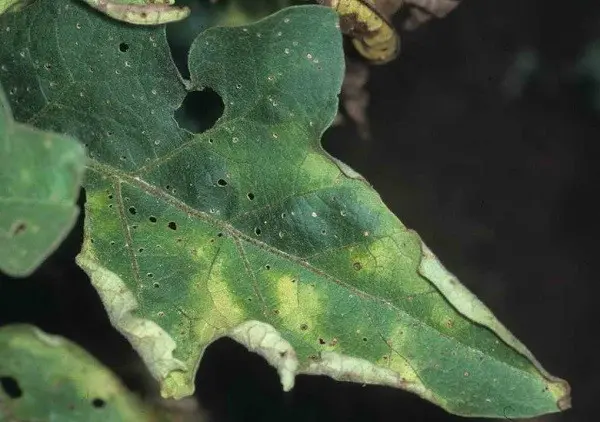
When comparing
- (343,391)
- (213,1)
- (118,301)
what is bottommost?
(343,391)

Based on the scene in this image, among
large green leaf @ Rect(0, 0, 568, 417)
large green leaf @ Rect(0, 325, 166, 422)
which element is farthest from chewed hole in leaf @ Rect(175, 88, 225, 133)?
large green leaf @ Rect(0, 325, 166, 422)

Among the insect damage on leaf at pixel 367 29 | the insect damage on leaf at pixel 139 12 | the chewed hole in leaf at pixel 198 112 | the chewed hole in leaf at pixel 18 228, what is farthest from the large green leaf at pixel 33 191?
the insect damage on leaf at pixel 367 29

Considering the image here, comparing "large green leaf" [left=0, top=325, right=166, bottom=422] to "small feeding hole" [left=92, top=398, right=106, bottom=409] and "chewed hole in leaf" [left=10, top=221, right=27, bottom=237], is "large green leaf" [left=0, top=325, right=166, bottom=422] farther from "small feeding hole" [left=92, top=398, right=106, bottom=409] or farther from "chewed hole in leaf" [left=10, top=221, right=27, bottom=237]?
"chewed hole in leaf" [left=10, top=221, right=27, bottom=237]

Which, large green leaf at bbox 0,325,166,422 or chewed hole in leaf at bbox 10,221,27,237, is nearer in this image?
chewed hole in leaf at bbox 10,221,27,237

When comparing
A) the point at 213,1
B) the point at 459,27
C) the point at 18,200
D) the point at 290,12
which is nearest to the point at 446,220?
the point at 459,27

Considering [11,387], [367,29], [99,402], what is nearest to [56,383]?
[99,402]

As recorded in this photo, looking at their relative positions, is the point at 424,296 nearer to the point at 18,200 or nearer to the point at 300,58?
the point at 300,58
